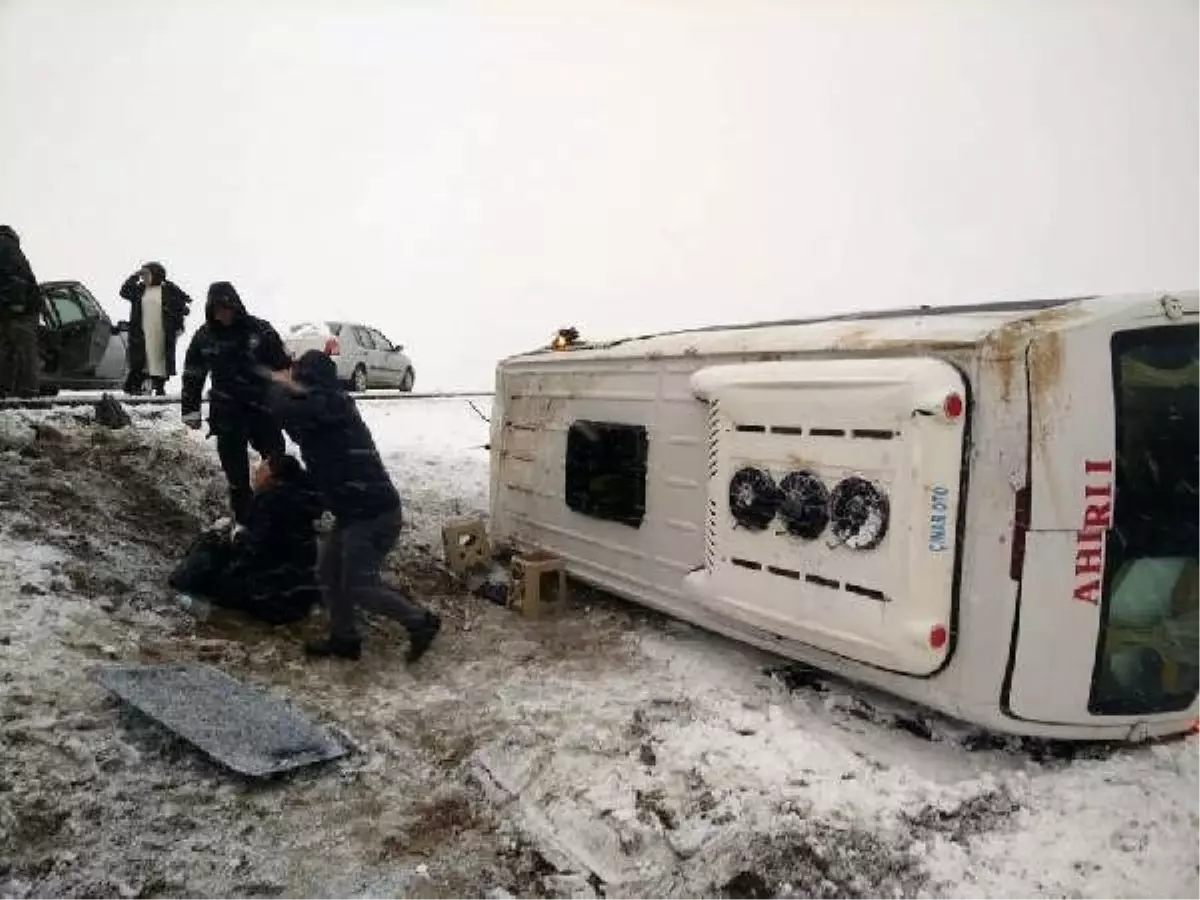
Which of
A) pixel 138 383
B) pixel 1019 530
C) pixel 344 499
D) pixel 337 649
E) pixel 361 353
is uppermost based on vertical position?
pixel 361 353

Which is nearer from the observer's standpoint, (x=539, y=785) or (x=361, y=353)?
(x=539, y=785)

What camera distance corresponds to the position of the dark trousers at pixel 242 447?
620 centimetres

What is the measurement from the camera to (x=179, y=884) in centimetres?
281

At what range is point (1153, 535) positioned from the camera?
11.4 feet

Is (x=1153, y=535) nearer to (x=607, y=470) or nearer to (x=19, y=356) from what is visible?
(x=607, y=470)

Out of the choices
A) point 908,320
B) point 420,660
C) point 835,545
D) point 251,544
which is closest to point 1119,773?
point 835,545

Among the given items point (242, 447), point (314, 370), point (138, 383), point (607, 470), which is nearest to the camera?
point (314, 370)

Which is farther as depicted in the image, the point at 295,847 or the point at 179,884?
the point at 295,847

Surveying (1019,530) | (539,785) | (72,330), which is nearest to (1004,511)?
(1019,530)

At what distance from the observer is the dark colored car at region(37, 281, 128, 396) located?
10914 mm

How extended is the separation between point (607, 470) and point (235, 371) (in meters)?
2.69

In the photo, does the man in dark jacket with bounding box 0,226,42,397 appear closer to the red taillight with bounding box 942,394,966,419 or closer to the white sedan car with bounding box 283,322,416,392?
the white sedan car with bounding box 283,322,416,392

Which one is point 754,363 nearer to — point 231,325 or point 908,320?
point 908,320

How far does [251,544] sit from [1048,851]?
436 centimetres
